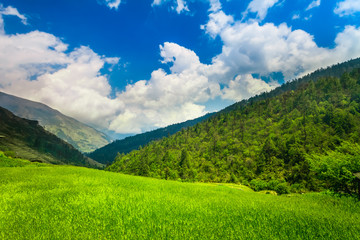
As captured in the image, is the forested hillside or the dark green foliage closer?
the dark green foliage

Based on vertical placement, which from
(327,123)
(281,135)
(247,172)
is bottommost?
(247,172)

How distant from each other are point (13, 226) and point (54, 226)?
152 cm

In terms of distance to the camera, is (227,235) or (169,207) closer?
(227,235)

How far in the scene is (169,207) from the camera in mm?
9594

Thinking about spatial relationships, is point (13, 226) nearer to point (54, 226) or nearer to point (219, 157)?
point (54, 226)

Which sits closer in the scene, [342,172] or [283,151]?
[342,172]

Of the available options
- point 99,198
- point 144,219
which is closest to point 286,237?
point 144,219

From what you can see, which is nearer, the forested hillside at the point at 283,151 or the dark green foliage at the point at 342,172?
the dark green foliage at the point at 342,172

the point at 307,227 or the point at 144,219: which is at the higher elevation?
the point at 307,227

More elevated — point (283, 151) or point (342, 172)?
point (283, 151)

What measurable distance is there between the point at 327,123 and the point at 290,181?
75.9 metres

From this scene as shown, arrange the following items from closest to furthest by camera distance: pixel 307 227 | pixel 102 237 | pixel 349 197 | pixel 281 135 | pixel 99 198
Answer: pixel 102 237
pixel 307 227
pixel 99 198
pixel 349 197
pixel 281 135

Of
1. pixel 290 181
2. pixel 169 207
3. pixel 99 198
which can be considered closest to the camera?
pixel 169 207

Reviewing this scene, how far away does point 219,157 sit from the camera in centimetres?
18438
